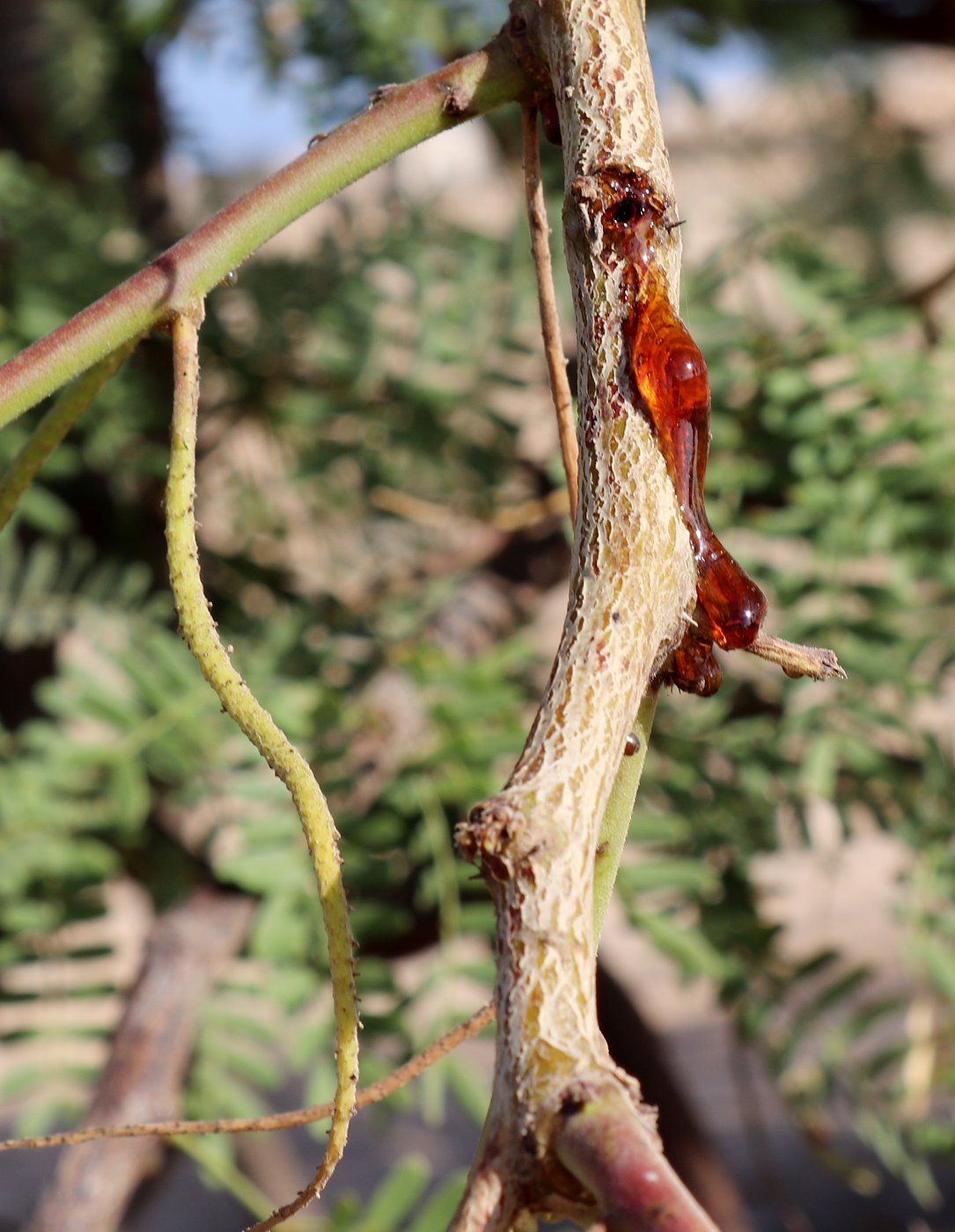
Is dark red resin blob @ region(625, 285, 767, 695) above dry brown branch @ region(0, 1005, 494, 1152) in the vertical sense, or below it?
above

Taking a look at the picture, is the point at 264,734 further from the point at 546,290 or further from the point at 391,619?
the point at 391,619

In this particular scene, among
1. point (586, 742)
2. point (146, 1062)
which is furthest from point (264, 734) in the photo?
point (146, 1062)

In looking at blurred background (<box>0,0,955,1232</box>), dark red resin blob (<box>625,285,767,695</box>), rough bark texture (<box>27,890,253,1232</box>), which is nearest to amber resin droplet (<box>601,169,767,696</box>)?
dark red resin blob (<box>625,285,767,695</box>)

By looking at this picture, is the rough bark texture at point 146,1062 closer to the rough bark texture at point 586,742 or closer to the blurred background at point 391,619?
the blurred background at point 391,619

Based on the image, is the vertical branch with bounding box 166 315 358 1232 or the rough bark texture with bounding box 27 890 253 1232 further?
the rough bark texture with bounding box 27 890 253 1232

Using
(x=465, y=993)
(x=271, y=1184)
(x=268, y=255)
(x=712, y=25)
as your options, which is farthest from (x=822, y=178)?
(x=465, y=993)

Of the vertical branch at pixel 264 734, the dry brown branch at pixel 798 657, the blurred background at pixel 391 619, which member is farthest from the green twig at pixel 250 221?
the blurred background at pixel 391 619

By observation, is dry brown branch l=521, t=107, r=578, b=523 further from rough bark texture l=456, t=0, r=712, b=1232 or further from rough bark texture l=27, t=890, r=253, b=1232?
rough bark texture l=27, t=890, r=253, b=1232
